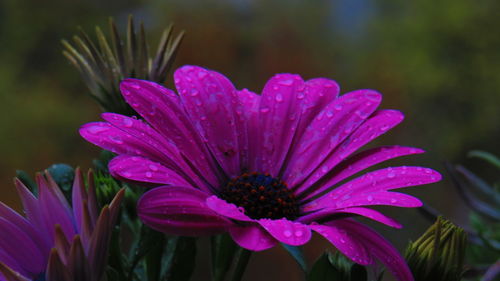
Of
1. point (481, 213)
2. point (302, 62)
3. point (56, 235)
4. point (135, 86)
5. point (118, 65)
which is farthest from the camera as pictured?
point (302, 62)

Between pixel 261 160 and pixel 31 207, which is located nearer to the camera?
pixel 31 207

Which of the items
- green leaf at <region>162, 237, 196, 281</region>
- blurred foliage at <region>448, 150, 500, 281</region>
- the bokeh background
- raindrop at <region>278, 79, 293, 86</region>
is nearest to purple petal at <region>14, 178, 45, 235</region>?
green leaf at <region>162, 237, 196, 281</region>

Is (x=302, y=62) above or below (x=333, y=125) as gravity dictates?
below

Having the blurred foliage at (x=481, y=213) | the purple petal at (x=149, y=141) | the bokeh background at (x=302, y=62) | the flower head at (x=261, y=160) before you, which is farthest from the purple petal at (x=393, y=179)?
the bokeh background at (x=302, y=62)

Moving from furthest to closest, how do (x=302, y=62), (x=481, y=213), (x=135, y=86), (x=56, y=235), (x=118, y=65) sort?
(x=302, y=62), (x=481, y=213), (x=118, y=65), (x=135, y=86), (x=56, y=235)

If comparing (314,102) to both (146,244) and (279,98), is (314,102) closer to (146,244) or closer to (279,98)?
(279,98)

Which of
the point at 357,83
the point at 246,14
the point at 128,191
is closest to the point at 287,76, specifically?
the point at 128,191

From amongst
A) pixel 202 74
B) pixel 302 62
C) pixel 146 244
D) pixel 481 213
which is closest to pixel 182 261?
pixel 146 244
